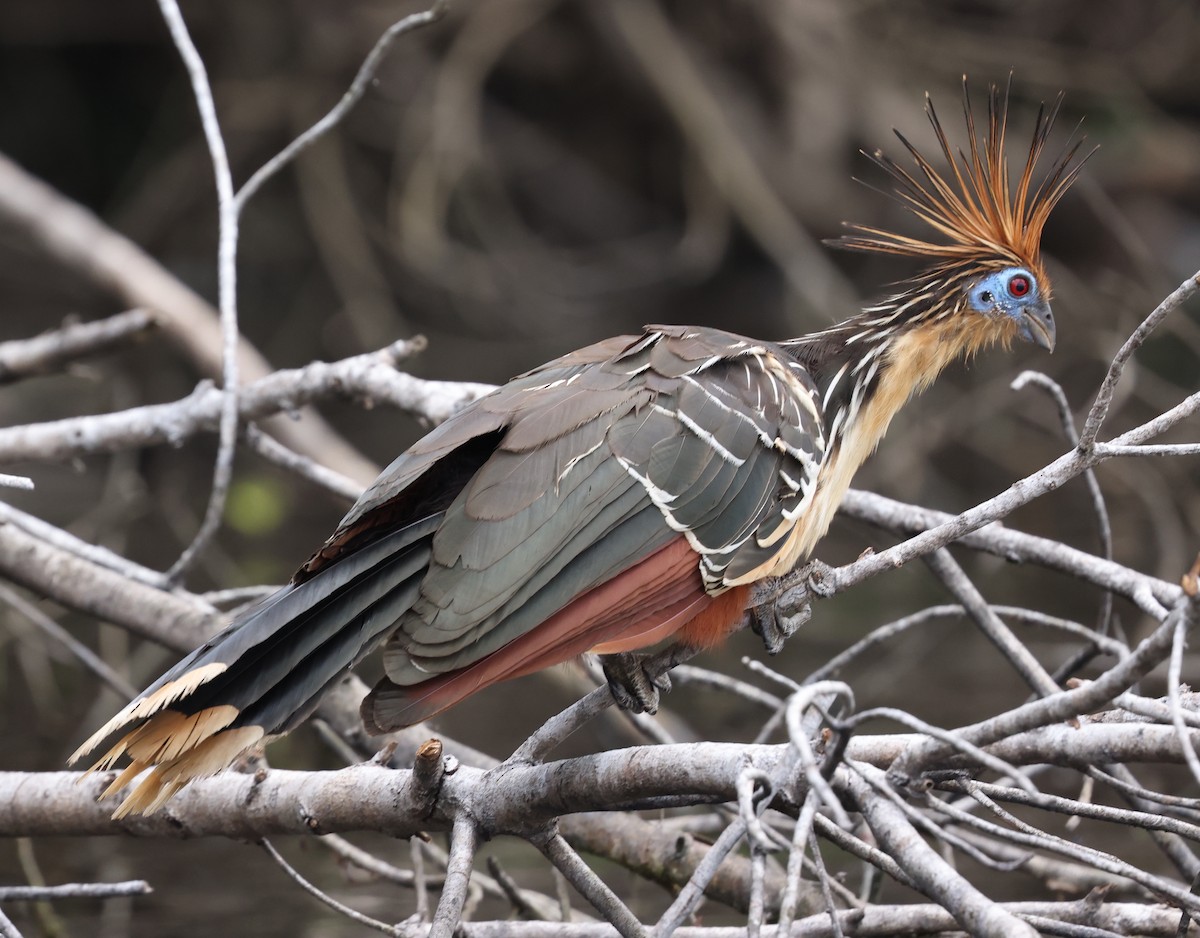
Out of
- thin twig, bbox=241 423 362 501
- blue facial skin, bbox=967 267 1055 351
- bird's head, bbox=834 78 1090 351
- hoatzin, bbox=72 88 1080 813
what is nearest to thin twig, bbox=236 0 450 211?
thin twig, bbox=241 423 362 501

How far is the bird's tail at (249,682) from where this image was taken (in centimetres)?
196

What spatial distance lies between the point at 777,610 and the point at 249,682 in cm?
90

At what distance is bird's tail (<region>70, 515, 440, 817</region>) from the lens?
1.96 m

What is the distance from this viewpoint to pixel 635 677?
2.35 metres

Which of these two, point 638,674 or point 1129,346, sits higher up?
point 1129,346

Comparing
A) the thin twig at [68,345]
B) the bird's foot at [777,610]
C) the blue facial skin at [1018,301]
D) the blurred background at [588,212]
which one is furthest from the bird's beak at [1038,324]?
the thin twig at [68,345]

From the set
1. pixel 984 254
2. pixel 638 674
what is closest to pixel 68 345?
pixel 638 674

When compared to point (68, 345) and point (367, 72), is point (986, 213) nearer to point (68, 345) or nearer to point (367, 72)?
point (367, 72)

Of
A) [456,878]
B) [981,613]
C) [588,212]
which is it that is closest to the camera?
[456,878]

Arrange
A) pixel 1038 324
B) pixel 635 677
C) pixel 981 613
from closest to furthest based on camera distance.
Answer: pixel 635 677 < pixel 981 613 < pixel 1038 324

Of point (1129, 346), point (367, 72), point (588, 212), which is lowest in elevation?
point (1129, 346)

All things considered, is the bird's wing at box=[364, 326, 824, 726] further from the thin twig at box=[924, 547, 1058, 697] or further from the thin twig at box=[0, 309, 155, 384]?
the thin twig at box=[0, 309, 155, 384]

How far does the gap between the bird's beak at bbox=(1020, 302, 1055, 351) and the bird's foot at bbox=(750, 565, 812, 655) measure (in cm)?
83

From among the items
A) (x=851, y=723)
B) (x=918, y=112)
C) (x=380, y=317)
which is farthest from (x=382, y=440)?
(x=851, y=723)
